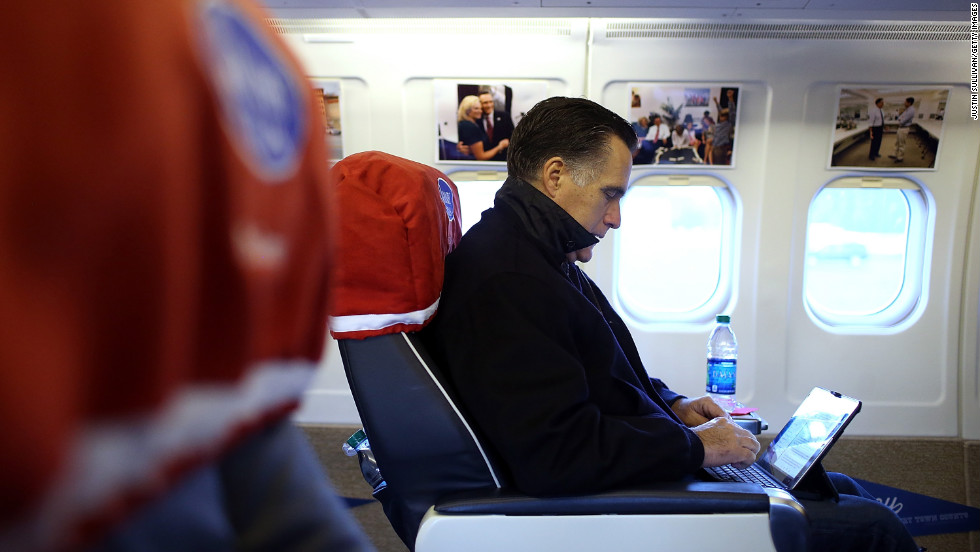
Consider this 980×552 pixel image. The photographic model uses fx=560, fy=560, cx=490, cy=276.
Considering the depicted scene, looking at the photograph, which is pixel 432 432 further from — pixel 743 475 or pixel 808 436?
pixel 808 436

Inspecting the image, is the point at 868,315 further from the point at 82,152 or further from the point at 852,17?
the point at 82,152

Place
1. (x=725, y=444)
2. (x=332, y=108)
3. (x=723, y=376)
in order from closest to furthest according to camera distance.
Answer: (x=725, y=444) < (x=723, y=376) < (x=332, y=108)

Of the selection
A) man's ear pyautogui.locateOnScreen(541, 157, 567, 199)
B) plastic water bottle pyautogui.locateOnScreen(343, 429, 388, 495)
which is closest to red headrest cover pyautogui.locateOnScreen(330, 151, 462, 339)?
man's ear pyautogui.locateOnScreen(541, 157, 567, 199)

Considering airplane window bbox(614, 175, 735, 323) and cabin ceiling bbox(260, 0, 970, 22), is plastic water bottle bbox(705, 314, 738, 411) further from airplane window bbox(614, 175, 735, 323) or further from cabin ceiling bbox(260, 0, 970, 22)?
cabin ceiling bbox(260, 0, 970, 22)

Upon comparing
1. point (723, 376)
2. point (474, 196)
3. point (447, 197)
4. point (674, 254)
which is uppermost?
point (447, 197)

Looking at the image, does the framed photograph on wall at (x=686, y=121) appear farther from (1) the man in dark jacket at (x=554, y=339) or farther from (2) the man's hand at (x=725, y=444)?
(2) the man's hand at (x=725, y=444)

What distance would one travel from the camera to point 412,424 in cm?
133

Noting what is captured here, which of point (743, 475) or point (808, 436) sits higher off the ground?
point (808, 436)

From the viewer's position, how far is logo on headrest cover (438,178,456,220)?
1.52m

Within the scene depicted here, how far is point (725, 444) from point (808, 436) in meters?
0.41

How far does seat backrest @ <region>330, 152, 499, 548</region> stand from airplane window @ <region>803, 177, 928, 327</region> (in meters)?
2.35

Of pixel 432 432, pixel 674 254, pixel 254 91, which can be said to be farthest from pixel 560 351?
pixel 674 254

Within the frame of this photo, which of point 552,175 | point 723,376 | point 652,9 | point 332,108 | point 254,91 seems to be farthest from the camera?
point 332,108

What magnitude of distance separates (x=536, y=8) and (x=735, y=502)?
6.16 feet
